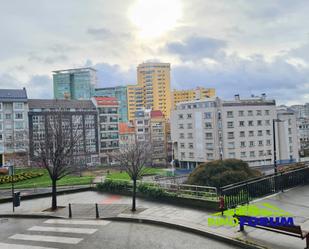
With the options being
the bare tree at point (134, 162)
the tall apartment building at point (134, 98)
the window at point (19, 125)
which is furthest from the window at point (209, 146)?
the tall apartment building at point (134, 98)

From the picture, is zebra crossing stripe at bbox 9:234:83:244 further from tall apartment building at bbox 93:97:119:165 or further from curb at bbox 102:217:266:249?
tall apartment building at bbox 93:97:119:165

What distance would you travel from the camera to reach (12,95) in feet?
232

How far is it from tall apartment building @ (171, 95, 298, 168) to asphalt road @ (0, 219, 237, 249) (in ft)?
195

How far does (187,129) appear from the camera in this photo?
76.8m

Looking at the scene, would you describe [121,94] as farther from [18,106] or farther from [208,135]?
[208,135]

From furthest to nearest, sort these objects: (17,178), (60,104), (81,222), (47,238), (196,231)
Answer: (60,104), (17,178), (81,222), (47,238), (196,231)

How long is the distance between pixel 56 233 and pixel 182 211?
527 centimetres

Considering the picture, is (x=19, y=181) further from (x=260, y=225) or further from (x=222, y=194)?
(x=260, y=225)

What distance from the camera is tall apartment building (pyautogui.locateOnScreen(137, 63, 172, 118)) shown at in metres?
172

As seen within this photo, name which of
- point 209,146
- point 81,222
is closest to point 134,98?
point 209,146

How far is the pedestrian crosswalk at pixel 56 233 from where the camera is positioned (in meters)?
11.0

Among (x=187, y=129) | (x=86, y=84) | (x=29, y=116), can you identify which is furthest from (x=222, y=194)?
(x=86, y=84)

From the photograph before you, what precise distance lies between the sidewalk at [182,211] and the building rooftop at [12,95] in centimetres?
5621

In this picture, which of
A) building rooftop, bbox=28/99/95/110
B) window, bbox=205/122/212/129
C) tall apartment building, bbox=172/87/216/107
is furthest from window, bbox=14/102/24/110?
tall apartment building, bbox=172/87/216/107
